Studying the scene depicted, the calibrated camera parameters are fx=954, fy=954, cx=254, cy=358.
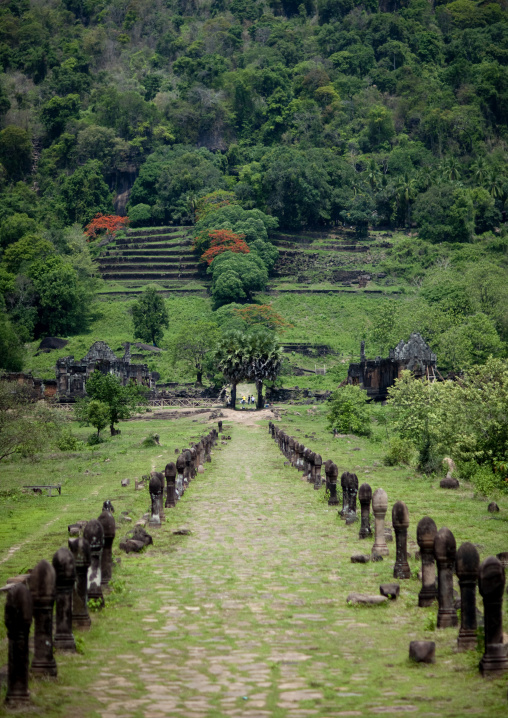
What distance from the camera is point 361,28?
19600 cm

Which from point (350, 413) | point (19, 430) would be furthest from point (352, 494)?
point (350, 413)

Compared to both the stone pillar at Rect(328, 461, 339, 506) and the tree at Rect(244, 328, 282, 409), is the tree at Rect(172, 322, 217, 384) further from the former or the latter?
the stone pillar at Rect(328, 461, 339, 506)

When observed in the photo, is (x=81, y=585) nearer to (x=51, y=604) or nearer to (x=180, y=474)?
(x=51, y=604)

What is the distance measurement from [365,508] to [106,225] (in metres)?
111

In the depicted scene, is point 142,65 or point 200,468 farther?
point 142,65

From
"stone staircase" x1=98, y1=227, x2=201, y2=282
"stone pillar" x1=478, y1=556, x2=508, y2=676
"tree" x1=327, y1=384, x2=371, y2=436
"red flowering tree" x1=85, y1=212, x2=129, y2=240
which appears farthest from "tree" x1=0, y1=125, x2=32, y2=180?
"stone pillar" x1=478, y1=556, x2=508, y2=676

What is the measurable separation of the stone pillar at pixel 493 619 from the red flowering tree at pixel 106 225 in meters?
116

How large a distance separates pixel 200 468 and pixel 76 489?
4.75 metres

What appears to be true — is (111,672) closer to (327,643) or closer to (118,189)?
(327,643)

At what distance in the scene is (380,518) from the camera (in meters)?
14.7

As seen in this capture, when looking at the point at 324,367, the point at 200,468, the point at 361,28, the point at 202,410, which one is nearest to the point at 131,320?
the point at 324,367

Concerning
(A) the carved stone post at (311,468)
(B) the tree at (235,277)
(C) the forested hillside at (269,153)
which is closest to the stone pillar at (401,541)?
(A) the carved stone post at (311,468)

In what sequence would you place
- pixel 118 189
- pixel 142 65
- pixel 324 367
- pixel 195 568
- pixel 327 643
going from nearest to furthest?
pixel 327 643 → pixel 195 568 → pixel 324 367 → pixel 118 189 → pixel 142 65

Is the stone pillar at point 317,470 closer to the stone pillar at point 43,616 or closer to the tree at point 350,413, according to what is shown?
the stone pillar at point 43,616
